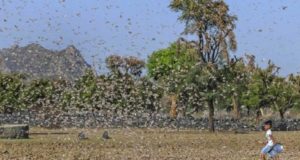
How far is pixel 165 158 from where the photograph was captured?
A: 82.2ft

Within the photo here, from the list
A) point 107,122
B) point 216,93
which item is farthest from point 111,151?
point 107,122

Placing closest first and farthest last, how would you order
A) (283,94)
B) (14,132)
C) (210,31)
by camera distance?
(14,132), (210,31), (283,94)

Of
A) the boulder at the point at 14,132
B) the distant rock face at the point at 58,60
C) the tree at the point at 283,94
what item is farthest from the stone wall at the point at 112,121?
the boulder at the point at 14,132

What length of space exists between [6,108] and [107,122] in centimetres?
1949

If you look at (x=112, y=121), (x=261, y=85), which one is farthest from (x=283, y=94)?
(x=112, y=121)

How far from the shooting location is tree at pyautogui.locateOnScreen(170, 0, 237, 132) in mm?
54000

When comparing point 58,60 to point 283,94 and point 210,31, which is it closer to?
point 210,31

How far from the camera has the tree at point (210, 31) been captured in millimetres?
54000

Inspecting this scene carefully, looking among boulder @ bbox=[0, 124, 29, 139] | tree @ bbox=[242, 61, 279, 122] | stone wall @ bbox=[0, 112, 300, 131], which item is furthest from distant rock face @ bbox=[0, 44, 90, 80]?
tree @ bbox=[242, 61, 279, 122]

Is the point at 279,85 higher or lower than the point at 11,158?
higher

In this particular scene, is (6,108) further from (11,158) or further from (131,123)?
(11,158)

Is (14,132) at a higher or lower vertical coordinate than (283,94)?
lower

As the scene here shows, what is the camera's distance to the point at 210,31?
54531mm

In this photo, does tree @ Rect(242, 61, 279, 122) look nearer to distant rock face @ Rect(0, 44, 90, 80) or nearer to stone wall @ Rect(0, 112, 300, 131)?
stone wall @ Rect(0, 112, 300, 131)
